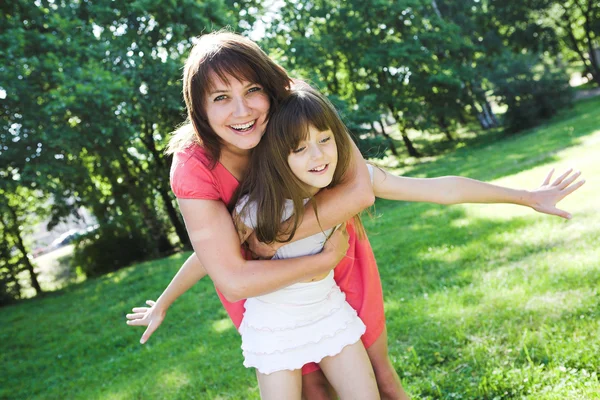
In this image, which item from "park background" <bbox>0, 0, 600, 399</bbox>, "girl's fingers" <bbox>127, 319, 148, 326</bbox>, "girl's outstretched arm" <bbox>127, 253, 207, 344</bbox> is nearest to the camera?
"girl's outstretched arm" <bbox>127, 253, 207, 344</bbox>

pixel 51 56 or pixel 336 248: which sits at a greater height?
pixel 51 56

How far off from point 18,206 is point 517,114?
18657mm

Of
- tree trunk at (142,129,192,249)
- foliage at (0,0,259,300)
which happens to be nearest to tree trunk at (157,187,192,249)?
tree trunk at (142,129,192,249)

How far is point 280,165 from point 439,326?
2.61 meters

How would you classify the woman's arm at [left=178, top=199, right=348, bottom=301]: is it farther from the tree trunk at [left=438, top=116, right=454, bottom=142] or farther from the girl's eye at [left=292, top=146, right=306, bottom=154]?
the tree trunk at [left=438, top=116, right=454, bottom=142]

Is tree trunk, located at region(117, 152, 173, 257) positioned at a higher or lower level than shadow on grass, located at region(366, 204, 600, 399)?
higher

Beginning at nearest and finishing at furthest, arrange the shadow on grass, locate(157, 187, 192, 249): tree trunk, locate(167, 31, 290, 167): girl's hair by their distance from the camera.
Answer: locate(167, 31, 290, 167): girl's hair < the shadow on grass < locate(157, 187, 192, 249): tree trunk

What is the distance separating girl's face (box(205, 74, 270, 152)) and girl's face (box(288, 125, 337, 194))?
8.1 inches

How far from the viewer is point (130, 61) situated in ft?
40.5

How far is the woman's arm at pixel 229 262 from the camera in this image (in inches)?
84.2

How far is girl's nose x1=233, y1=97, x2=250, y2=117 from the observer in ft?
7.47

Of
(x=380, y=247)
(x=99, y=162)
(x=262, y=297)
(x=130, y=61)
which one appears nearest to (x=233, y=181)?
(x=262, y=297)

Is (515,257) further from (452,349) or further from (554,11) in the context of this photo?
(554,11)

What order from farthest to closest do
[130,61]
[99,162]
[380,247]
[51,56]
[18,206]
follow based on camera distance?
[18,206] → [99,162] → [130,61] → [51,56] → [380,247]
